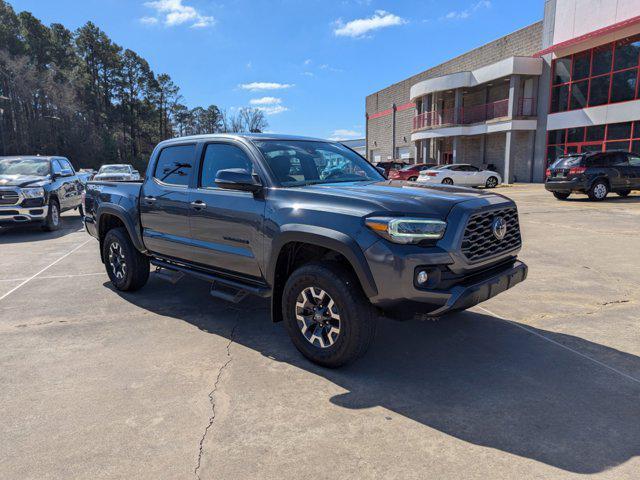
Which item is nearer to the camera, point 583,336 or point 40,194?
point 583,336

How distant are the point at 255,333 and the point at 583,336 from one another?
3.05 metres

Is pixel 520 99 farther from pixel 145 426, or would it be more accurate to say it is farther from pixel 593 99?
pixel 145 426

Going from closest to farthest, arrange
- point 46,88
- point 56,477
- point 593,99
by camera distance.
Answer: point 56,477, point 593,99, point 46,88

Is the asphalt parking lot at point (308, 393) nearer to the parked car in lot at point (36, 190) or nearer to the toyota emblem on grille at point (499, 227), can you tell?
the toyota emblem on grille at point (499, 227)

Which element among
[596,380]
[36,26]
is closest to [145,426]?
[596,380]

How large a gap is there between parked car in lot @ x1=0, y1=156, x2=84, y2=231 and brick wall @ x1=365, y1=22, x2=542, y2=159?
27208 mm

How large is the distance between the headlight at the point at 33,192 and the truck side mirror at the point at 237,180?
852 centimetres

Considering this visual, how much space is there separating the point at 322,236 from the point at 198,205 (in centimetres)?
168

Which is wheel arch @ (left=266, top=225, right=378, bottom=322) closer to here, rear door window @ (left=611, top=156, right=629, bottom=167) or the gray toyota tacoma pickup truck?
the gray toyota tacoma pickup truck

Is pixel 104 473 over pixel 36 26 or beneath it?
beneath

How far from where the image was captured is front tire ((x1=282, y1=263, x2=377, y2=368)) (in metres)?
3.30

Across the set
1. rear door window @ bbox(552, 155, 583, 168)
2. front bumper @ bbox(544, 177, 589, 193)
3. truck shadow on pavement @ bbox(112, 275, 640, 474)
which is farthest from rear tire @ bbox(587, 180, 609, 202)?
truck shadow on pavement @ bbox(112, 275, 640, 474)

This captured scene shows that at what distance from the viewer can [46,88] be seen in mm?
49469

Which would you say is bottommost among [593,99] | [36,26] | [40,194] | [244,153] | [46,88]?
[40,194]
